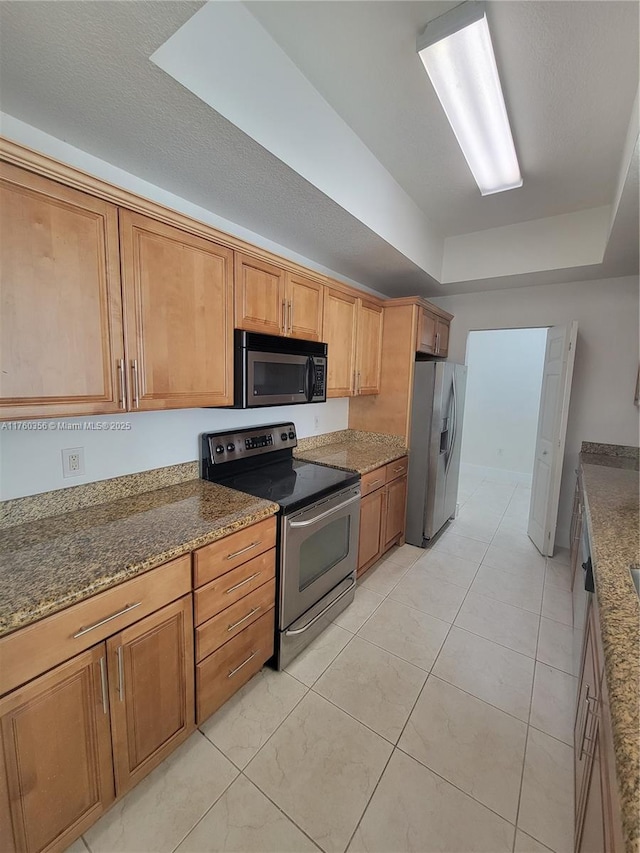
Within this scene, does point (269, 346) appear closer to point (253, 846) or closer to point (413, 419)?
point (413, 419)

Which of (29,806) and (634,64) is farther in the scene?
(634,64)

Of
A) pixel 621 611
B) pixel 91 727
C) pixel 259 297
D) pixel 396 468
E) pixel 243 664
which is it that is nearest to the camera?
pixel 621 611

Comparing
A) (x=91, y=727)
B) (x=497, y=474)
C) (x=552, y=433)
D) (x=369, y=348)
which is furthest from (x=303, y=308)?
(x=497, y=474)

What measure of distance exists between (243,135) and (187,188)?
552mm

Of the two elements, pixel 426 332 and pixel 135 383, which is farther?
pixel 426 332

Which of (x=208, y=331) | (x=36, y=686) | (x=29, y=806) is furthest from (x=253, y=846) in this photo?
(x=208, y=331)

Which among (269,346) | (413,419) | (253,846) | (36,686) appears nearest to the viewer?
(36,686)

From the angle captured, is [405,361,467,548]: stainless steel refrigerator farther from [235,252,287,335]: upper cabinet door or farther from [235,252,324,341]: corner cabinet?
[235,252,287,335]: upper cabinet door

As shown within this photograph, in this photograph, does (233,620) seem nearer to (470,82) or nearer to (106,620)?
(106,620)

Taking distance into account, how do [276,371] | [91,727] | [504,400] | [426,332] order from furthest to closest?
[504,400], [426,332], [276,371], [91,727]

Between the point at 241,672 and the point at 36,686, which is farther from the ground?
the point at 36,686

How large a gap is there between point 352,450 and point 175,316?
187 cm

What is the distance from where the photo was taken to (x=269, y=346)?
1.96 m

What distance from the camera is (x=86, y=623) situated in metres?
1.04
